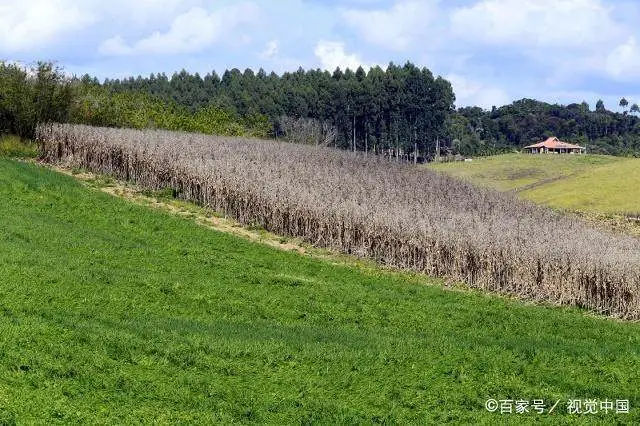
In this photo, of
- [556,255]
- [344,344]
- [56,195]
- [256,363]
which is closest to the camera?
[256,363]

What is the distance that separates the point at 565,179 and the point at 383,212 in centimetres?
7830

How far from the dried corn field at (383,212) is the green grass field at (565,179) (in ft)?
89.9

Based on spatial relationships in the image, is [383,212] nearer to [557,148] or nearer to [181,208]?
[181,208]

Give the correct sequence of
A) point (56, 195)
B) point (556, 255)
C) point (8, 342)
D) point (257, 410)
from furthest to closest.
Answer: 1. point (56, 195)
2. point (556, 255)
3. point (8, 342)
4. point (257, 410)

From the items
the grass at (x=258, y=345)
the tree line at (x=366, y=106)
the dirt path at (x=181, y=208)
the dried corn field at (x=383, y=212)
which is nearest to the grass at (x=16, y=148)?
the dried corn field at (x=383, y=212)

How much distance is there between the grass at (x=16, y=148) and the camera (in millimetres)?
44688

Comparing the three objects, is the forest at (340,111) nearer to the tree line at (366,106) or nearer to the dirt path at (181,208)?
the tree line at (366,106)

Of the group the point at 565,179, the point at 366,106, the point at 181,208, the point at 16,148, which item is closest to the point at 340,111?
the point at 366,106

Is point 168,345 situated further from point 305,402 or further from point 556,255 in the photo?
point 556,255

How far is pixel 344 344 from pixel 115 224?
1810 centimetres

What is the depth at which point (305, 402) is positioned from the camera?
12750 millimetres

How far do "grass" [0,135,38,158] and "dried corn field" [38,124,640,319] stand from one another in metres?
0.74

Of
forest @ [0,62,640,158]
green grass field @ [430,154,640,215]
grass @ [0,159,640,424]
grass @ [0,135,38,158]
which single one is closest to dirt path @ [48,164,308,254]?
grass @ [0,135,38,158]

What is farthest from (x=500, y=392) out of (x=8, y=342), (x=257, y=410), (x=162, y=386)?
(x=8, y=342)
